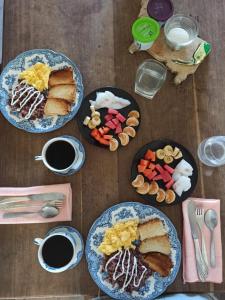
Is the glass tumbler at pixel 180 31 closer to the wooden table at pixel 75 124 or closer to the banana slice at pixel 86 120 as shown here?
the wooden table at pixel 75 124

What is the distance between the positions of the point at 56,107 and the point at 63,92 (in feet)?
0.13

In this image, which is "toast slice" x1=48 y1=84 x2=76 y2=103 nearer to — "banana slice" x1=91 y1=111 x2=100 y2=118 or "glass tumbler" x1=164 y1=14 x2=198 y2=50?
"banana slice" x1=91 y1=111 x2=100 y2=118

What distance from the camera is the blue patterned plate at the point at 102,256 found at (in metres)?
0.82

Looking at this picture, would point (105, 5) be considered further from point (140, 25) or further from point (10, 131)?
point (10, 131)

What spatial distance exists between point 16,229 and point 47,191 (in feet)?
0.36

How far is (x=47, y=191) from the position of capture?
866 mm

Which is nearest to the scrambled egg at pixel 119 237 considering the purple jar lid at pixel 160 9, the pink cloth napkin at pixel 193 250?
the pink cloth napkin at pixel 193 250

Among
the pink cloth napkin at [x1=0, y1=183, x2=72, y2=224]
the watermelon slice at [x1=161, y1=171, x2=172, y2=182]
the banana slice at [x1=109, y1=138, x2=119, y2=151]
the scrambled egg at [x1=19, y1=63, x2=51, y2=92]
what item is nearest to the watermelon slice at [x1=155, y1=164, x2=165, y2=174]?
the watermelon slice at [x1=161, y1=171, x2=172, y2=182]

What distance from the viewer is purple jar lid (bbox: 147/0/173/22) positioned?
90 centimetres

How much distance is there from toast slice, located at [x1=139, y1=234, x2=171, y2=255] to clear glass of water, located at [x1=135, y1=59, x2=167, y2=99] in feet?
1.11

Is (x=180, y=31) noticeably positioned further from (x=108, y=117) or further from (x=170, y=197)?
(x=170, y=197)

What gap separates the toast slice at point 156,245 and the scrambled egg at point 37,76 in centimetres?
43

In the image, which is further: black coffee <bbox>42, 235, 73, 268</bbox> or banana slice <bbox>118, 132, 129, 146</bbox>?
banana slice <bbox>118, 132, 129, 146</bbox>

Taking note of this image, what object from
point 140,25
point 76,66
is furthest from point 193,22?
point 76,66
